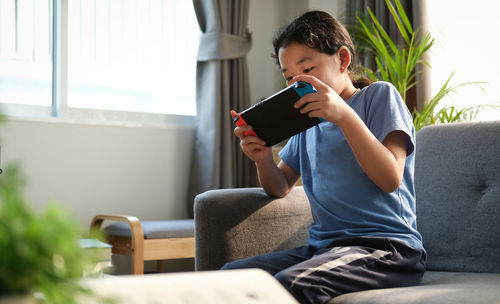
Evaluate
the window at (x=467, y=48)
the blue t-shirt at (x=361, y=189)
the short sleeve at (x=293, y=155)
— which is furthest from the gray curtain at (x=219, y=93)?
the blue t-shirt at (x=361, y=189)

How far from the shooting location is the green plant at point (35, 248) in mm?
249

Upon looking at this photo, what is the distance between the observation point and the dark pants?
3.51ft

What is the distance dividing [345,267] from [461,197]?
48cm

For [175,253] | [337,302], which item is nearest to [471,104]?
[175,253]

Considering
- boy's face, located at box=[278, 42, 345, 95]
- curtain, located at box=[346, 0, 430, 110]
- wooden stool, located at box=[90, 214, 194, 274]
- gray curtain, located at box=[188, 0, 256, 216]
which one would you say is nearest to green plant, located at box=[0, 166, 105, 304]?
boy's face, located at box=[278, 42, 345, 95]

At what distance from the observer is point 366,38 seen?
10.6 ft

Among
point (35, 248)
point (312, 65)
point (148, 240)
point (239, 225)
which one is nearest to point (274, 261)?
point (239, 225)

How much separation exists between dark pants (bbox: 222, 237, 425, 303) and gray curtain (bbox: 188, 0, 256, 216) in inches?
85.6

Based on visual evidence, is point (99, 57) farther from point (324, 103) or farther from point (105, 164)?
point (324, 103)

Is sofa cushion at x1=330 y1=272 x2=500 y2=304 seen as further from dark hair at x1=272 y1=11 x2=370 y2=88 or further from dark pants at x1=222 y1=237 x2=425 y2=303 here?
dark hair at x1=272 y1=11 x2=370 y2=88

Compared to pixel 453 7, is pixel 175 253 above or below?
below

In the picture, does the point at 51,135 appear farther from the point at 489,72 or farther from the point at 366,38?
the point at 489,72

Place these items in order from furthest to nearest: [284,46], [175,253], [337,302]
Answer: [175,253], [284,46], [337,302]

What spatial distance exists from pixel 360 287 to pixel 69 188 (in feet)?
7.42
